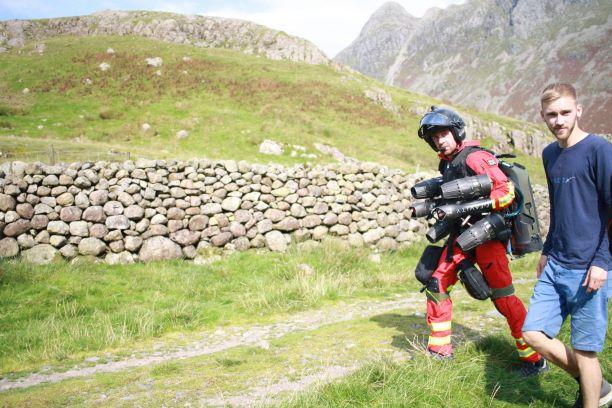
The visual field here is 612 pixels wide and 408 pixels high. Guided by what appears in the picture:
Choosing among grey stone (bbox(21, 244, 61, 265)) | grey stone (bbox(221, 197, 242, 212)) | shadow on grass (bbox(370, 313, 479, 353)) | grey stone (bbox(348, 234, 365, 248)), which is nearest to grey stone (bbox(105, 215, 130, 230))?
grey stone (bbox(21, 244, 61, 265))

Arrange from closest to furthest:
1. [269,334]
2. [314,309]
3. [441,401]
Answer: [441,401] → [269,334] → [314,309]

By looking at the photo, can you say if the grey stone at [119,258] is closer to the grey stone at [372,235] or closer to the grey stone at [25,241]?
the grey stone at [25,241]

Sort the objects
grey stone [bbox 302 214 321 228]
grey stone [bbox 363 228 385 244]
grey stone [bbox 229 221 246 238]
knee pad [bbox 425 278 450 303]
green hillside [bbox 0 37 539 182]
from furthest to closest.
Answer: green hillside [bbox 0 37 539 182] < grey stone [bbox 363 228 385 244] < grey stone [bbox 302 214 321 228] < grey stone [bbox 229 221 246 238] < knee pad [bbox 425 278 450 303]

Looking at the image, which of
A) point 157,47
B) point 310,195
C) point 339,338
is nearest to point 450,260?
point 339,338

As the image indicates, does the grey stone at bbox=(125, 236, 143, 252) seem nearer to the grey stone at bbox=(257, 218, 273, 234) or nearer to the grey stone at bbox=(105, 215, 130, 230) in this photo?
the grey stone at bbox=(105, 215, 130, 230)

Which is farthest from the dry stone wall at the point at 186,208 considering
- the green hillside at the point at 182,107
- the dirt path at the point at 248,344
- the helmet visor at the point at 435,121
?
the helmet visor at the point at 435,121

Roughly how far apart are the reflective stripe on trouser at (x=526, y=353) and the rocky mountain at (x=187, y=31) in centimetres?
5126

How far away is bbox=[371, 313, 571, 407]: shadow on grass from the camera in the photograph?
10.2 feet

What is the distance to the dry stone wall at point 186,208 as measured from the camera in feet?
28.1

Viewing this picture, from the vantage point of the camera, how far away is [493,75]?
118312 millimetres

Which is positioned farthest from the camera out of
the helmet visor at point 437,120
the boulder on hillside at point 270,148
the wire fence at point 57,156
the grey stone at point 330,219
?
the boulder on hillside at point 270,148

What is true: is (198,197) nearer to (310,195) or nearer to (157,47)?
(310,195)

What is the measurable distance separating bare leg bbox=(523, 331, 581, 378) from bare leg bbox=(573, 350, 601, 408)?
8 centimetres

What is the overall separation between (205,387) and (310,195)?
7.12m
